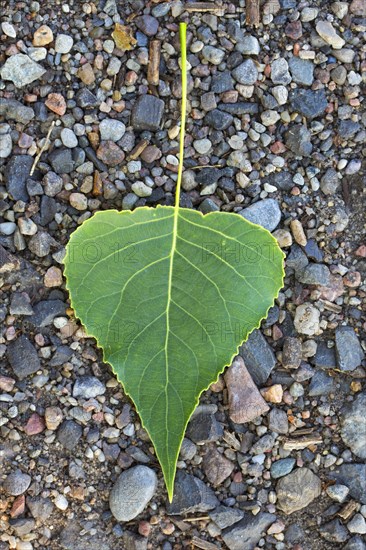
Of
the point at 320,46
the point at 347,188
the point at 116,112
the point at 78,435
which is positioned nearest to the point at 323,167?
the point at 347,188

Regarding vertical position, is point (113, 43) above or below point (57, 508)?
above

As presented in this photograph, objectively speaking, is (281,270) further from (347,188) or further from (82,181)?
(82,181)

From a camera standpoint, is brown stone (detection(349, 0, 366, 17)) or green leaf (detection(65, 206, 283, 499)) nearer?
green leaf (detection(65, 206, 283, 499))

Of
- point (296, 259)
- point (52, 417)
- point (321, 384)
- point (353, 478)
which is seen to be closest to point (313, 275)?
point (296, 259)

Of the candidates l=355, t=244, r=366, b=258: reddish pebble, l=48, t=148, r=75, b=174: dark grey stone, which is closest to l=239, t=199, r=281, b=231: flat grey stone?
l=355, t=244, r=366, b=258: reddish pebble

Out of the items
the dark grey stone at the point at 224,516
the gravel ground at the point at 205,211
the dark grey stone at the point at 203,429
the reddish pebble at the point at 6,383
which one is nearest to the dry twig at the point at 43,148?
the gravel ground at the point at 205,211

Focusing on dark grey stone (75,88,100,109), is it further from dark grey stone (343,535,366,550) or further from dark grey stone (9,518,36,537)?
dark grey stone (343,535,366,550)
